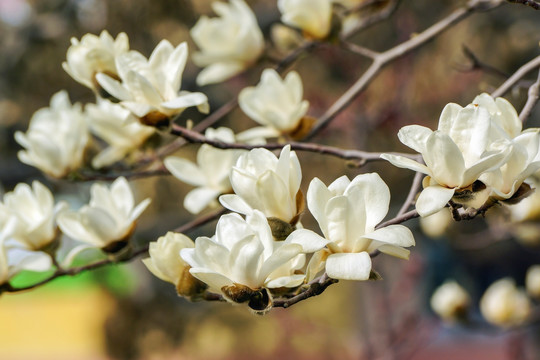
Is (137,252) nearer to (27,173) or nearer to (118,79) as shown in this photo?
(118,79)

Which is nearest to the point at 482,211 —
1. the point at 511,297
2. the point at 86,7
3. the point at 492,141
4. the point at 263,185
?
the point at 492,141

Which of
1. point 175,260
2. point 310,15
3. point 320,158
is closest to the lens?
point 175,260

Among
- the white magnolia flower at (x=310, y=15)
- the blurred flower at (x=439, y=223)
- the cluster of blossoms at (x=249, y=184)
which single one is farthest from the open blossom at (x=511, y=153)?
the blurred flower at (x=439, y=223)

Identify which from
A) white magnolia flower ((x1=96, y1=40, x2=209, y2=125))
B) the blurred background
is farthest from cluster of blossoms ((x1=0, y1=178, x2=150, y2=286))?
the blurred background

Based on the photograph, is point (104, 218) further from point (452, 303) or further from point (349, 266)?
point (452, 303)

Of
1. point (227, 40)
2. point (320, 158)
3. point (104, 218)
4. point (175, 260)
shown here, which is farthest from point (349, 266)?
point (320, 158)

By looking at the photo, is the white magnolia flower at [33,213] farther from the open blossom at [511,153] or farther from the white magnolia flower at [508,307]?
the white magnolia flower at [508,307]
